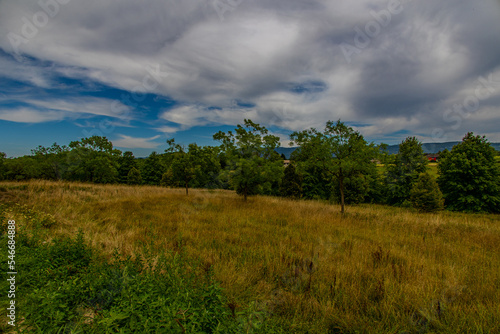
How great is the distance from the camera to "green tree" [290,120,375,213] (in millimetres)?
10383

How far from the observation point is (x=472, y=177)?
23.0m

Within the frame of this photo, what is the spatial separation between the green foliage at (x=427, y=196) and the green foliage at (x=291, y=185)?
13.6 m

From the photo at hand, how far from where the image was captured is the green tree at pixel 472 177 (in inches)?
879

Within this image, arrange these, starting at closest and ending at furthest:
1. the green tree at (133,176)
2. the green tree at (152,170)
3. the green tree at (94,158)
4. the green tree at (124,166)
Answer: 1. the green tree at (94,158)
2. the green tree at (133,176)
3. the green tree at (124,166)
4. the green tree at (152,170)

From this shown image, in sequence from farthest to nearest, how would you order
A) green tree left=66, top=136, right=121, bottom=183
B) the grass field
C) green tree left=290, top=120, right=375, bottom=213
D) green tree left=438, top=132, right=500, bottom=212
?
1. green tree left=66, top=136, right=121, bottom=183
2. green tree left=438, top=132, right=500, bottom=212
3. green tree left=290, top=120, right=375, bottom=213
4. the grass field

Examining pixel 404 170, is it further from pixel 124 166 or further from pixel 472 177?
pixel 124 166

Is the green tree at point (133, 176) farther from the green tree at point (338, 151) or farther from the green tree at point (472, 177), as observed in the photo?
the green tree at point (472, 177)

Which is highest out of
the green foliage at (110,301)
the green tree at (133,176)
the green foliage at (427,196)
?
the green tree at (133,176)

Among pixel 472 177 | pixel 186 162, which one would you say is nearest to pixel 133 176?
pixel 186 162

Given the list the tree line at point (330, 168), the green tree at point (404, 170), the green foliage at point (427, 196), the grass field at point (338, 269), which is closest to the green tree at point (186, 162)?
the tree line at point (330, 168)

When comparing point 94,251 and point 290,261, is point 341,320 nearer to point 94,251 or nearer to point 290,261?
point 290,261

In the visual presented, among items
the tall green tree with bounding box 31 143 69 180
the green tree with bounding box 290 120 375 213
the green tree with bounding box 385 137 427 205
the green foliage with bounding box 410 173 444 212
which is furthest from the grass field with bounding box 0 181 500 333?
the tall green tree with bounding box 31 143 69 180

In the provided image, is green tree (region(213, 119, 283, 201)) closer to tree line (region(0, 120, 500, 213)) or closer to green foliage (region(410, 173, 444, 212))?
tree line (region(0, 120, 500, 213))

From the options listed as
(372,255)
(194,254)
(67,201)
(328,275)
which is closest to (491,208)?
(372,255)
